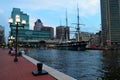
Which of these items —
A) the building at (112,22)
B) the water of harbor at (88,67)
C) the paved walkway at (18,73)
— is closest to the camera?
the paved walkway at (18,73)

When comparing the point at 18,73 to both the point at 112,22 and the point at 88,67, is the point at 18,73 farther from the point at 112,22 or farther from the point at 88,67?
the point at 112,22

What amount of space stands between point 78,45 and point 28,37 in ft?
304

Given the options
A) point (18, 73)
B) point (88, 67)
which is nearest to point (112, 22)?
point (88, 67)

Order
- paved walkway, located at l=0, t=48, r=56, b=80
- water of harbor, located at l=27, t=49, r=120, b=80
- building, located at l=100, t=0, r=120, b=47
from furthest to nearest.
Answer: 1. building, located at l=100, t=0, r=120, b=47
2. water of harbor, located at l=27, t=49, r=120, b=80
3. paved walkway, located at l=0, t=48, r=56, b=80

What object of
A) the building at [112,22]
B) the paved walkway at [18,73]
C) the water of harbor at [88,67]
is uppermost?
the building at [112,22]

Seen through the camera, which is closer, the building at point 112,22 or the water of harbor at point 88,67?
the water of harbor at point 88,67

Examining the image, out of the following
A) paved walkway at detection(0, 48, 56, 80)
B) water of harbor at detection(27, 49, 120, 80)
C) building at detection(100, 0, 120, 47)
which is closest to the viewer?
paved walkway at detection(0, 48, 56, 80)

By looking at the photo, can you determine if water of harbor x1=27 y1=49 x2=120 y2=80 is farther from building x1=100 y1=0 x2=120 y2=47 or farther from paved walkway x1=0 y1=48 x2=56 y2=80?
building x1=100 y1=0 x2=120 y2=47

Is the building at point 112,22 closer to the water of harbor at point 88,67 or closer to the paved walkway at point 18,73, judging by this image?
the water of harbor at point 88,67

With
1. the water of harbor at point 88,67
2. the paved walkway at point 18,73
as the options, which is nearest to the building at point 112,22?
the water of harbor at point 88,67

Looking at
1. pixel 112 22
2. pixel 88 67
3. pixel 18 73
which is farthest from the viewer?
pixel 112 22

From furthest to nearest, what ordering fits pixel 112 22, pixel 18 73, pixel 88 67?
1. pixel 112 22
2. pixel 88 67
3. pixel 18 73

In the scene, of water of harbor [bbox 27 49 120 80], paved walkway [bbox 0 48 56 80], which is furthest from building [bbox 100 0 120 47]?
paved walkway [bbox 0 48 56 80]

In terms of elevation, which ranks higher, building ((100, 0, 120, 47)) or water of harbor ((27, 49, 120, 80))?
building ((100, 0, 120, 47))
